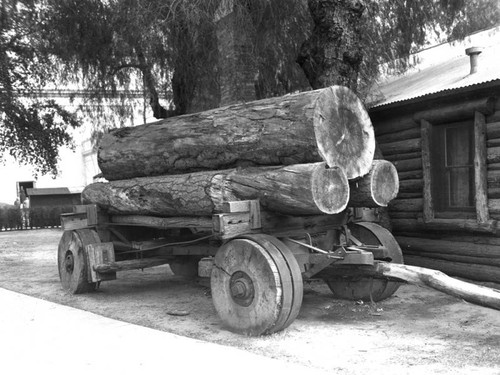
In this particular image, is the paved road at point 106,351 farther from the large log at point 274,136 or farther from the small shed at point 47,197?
the small shed at point 47,197

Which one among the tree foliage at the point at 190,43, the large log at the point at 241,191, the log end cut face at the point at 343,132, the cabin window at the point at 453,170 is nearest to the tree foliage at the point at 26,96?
the tree foliage at the point at 190,43

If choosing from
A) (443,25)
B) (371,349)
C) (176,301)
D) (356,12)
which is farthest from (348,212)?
(443,25)

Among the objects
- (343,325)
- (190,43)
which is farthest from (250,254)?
(190,43)

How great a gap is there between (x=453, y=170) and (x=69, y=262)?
5566 mm

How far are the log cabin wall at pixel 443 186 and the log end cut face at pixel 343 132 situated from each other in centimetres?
244

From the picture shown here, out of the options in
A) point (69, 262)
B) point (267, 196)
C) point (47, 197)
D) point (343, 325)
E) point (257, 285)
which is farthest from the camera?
point (47, 197)

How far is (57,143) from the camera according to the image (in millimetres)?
16797

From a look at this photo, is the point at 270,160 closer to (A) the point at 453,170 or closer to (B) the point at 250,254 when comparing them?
(B) the point at 250,254

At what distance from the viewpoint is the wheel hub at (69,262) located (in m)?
7.57

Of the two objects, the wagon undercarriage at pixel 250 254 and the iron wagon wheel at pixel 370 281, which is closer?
the wagon undercarriage at pixel 250 254

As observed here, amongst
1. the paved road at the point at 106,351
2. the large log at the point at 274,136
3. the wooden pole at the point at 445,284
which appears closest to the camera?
the paved road at the point at 106,351

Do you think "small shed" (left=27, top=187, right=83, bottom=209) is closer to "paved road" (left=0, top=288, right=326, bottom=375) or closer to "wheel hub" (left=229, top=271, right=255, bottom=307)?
"paved road" (left=0, top=288, right=326, bottom=375)

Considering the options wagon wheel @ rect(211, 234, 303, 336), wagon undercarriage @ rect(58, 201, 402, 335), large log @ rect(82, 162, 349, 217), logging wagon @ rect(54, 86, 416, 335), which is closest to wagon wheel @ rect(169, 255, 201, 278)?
wagon undercarriage @ rect(58, 201, 402, 335)

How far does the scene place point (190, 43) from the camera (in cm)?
1045
